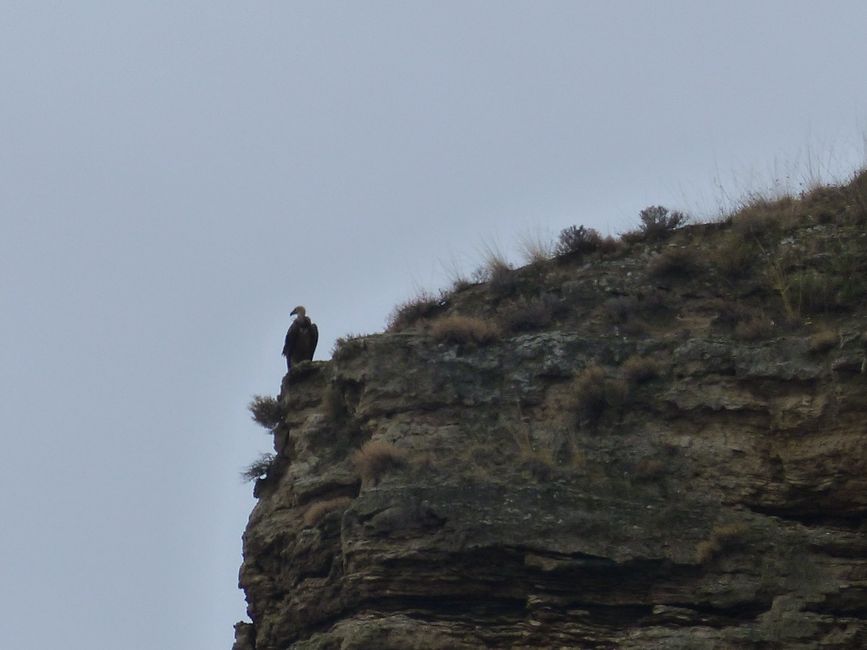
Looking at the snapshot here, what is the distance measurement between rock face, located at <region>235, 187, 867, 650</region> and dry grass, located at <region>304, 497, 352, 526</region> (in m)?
0.03

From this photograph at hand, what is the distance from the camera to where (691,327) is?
21.9 metres

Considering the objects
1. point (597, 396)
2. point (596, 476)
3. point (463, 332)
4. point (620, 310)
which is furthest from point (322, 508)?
point (620, 310)

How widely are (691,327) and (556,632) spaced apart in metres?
5.31

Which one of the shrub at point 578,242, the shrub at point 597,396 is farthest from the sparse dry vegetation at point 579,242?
the shrub at point 597,396

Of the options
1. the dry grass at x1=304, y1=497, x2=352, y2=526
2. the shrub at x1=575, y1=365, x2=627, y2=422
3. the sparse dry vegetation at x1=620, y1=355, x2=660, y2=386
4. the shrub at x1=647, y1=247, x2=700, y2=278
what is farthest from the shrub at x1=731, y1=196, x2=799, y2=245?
the dry grass at x1=304, y1=497, x2=352, y2=526

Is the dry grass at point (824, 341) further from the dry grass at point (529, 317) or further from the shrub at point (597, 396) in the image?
the dry grass at point (529, 317)

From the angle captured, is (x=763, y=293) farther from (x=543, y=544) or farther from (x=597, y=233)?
(x=543, y=544)

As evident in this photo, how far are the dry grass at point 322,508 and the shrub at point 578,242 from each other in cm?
555

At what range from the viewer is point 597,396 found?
68.1 feet

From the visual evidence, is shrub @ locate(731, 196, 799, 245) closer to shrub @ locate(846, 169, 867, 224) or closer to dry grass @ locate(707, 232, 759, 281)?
dry grass @ locate(707, 232, 759, 281)

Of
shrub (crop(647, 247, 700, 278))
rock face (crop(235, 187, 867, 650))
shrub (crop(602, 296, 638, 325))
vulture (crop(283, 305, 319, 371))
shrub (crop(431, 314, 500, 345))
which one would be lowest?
rock face (crop(235, 187, 867, 650))

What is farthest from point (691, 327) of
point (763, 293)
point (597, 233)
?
point (597, 233)

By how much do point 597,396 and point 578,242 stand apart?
377cm

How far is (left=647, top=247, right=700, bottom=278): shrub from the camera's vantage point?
22734 millimetres
